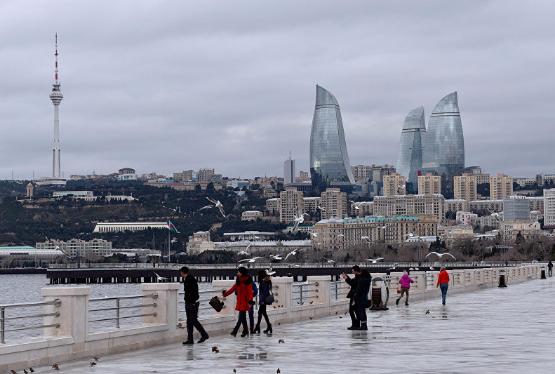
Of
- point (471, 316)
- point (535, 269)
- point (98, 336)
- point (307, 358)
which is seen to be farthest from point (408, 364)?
point (535, 269)

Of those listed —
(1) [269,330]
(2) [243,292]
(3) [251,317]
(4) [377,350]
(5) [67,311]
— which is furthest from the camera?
(1) [269,330]

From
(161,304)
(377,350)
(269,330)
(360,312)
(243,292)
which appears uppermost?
(243,292)

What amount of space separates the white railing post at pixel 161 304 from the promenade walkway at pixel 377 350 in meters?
1.15

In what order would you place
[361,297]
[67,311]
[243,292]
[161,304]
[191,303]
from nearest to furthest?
[67,311] < [191,303] < [161,304] < [243,292] < [361,297]

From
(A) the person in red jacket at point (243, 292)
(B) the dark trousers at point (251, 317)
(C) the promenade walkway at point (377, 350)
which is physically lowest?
(C) the promenade walkway at point (377, 350)

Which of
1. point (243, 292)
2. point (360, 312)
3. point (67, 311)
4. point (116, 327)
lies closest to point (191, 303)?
point (116, 327)

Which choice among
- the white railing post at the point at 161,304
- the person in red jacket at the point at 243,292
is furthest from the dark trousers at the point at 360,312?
the white railing post at the point at 161,304

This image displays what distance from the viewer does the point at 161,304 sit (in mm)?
31312

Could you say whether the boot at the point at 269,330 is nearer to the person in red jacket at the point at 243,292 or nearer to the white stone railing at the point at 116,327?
the white stone railing at the point at 116,327

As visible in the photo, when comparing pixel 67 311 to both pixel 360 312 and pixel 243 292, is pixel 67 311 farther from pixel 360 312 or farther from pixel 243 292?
pixel 360 312

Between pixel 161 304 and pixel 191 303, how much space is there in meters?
1.15

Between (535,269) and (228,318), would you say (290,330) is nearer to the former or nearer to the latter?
(228,318)

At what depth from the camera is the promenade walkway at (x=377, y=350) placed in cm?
2500

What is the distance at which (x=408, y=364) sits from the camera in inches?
1001
